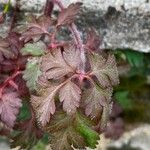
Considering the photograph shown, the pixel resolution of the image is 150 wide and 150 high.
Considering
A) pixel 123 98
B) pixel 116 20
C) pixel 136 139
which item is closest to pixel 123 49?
pixel 116 20

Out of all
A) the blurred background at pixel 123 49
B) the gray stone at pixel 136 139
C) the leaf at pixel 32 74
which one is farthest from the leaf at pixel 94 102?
the gray stone at pixel 136 139

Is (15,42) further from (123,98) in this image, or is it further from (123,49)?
(123,98)

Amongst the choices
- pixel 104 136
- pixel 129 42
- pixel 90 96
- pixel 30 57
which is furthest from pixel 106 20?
pixel 104 136

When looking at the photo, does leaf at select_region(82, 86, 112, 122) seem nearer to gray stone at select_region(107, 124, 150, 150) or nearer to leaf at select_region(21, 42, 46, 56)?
leaf at select_region(21, 42, 46, 56)

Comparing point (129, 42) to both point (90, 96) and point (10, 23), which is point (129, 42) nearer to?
point (10, 23)

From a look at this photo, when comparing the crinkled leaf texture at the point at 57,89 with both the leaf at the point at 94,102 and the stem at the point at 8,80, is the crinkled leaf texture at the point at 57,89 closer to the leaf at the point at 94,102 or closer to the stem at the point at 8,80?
the leaf at the point at 94,102
